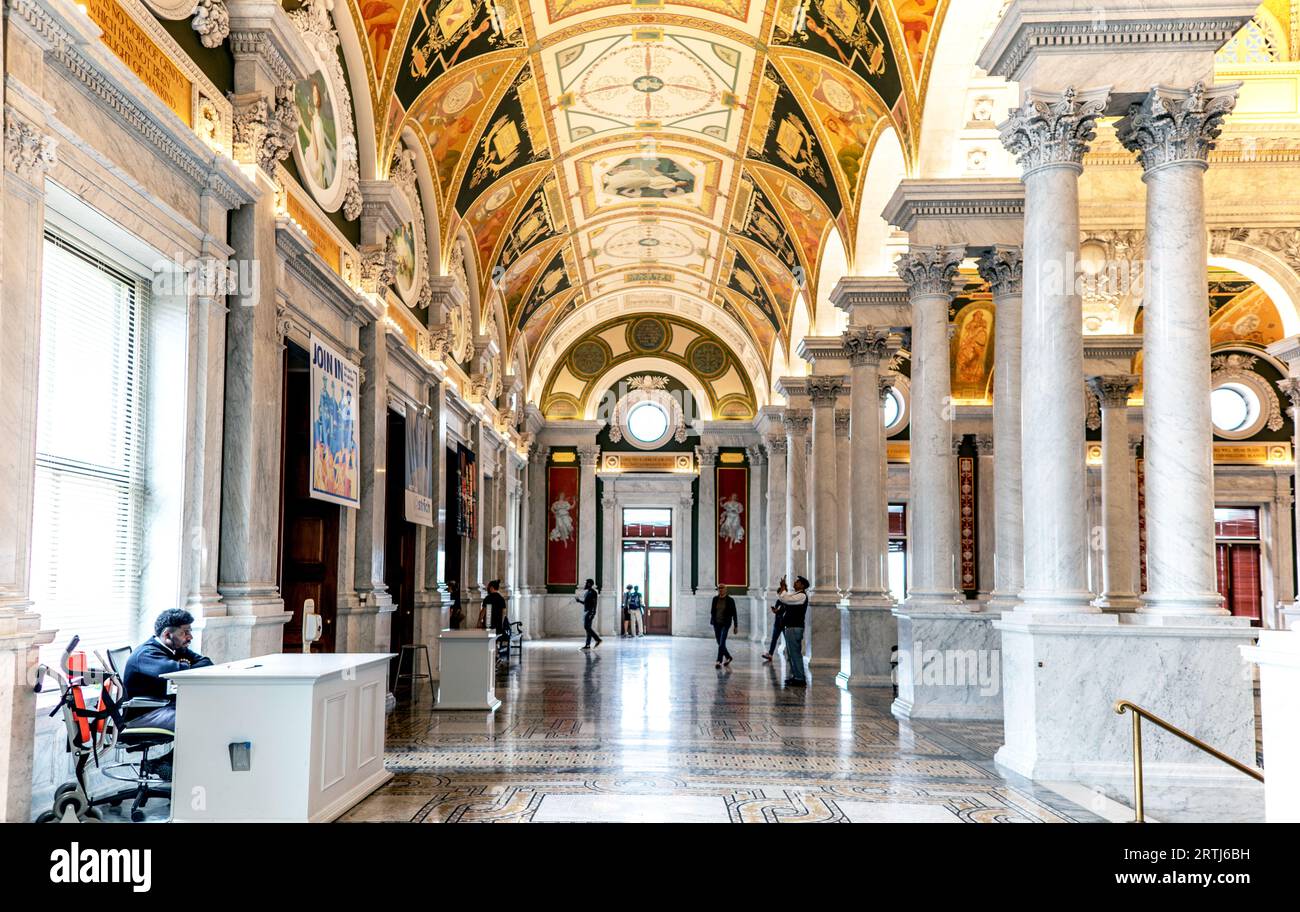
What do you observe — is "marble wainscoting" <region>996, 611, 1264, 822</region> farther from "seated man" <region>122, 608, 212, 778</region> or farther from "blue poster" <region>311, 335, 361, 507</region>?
"blue poster" <region>311, 335, 361, 507</region>

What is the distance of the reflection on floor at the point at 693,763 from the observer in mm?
7094

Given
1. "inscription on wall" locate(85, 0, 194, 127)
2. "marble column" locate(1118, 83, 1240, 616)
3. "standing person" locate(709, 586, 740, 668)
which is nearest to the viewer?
"inscription on wall" locate(85, 0, 194, 127)

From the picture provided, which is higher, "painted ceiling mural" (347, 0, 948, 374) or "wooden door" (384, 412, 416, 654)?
"painted ceiling mural" (347, 0, 948, 374)

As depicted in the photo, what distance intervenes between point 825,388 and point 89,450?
1391 centimetres

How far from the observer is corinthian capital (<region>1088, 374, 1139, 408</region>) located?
697 inches

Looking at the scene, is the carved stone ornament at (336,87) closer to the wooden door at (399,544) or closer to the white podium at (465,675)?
the wooden door at (399,544)

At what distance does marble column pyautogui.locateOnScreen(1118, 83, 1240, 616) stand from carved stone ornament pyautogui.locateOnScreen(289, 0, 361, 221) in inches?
304

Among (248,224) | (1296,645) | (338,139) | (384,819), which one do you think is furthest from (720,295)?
(1296,645)

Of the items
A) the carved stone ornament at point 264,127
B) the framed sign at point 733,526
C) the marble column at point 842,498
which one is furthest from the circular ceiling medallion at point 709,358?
the carved stone ornament at point 264,127

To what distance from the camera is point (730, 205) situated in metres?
22.3

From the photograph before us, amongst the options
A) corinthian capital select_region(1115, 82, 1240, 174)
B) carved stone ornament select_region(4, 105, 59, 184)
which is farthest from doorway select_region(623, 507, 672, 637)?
carved stone ornament select_region(4, 105, 59, 184)

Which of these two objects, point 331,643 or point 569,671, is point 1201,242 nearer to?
point 331,643

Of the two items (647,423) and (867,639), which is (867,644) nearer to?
(867,639)
